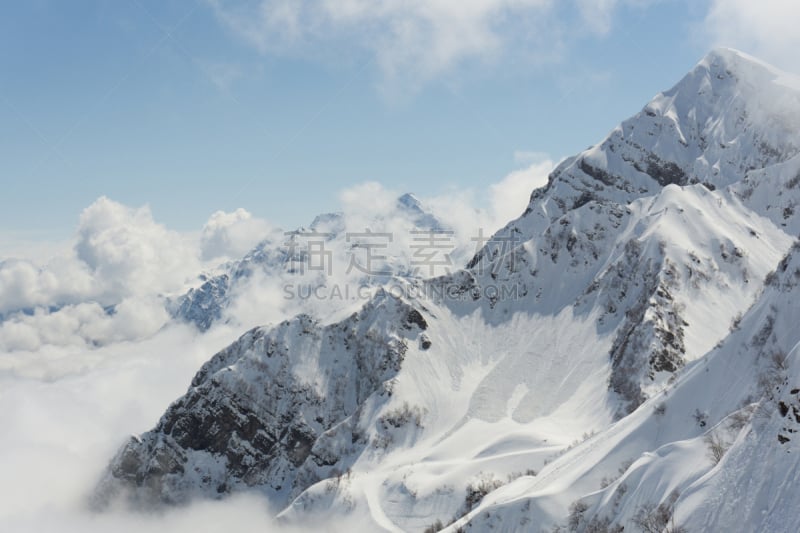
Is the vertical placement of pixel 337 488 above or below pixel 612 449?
above

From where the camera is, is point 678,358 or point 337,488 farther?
point 337,488

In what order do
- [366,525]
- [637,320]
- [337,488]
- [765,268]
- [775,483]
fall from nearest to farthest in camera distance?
[775,483] < [366,525] < [337,488] < [637,320] < [765,268]

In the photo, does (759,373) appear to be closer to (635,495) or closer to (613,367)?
(635,495)

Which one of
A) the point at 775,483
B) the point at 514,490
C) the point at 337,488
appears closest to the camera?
the point at 775,483

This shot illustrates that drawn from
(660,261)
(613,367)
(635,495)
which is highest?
(660,261)

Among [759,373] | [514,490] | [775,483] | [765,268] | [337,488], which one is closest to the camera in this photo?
[775,483]

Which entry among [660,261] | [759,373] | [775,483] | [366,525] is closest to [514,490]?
[759,373]

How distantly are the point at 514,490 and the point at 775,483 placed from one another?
5689cm

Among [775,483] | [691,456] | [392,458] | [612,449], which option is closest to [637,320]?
[392,458]

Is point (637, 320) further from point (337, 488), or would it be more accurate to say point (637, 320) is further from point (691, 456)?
point (691, 456)

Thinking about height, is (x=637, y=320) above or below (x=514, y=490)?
above

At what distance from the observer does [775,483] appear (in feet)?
125

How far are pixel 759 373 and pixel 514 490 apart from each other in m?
38.0

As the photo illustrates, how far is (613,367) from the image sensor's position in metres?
176
